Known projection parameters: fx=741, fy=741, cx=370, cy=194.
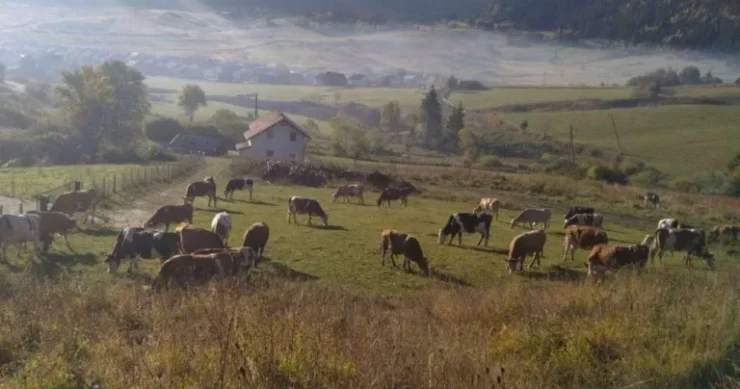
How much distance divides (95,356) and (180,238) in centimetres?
1063

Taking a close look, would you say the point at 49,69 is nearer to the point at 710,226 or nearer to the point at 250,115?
the point at 250,115

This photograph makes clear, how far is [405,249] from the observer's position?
18828mm

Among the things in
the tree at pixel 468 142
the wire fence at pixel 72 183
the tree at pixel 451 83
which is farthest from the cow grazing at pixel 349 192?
the tree at pixel 451 83

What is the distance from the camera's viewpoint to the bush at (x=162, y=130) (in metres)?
73.8

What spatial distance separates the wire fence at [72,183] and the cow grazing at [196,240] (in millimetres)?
6885

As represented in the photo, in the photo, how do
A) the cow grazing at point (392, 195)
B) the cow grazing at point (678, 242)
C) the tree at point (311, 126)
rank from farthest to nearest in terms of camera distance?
the tree at point (311, 126) → the cow grazing at point (392, 195) → the cow grazing at point (678, 242)

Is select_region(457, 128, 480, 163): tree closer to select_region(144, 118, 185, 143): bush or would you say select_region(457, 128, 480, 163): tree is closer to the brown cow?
select_region(144, 118, 185, 143): bush

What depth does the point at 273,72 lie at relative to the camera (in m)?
102

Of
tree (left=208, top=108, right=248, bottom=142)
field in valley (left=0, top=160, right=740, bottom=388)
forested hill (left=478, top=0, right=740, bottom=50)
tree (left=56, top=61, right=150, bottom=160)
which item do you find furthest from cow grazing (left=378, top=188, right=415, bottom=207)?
forested hill (left=478, top=0, right=740, bottom=50)

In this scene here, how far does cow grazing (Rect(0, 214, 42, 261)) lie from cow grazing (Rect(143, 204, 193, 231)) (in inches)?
170

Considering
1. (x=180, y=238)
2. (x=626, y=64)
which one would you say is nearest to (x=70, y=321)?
(x=180, y=238)

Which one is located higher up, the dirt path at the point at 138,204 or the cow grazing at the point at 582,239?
the cow grazing at the point at 582,239

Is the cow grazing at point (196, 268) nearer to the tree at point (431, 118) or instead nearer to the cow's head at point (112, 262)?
the cow's head at point (112, 262)

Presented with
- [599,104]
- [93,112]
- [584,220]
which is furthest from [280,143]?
[599,104]
